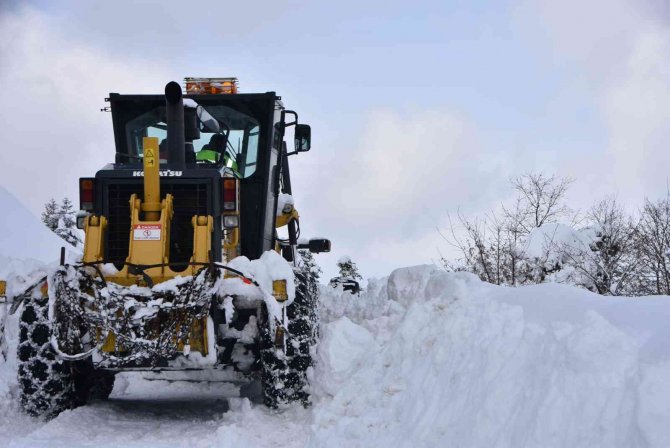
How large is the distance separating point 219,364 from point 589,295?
129 inches

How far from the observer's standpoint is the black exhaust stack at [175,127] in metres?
7.48

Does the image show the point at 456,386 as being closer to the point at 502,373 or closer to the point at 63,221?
the point at 502,373

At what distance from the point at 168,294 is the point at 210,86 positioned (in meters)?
3.26

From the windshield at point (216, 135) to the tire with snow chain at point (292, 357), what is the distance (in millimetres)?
1734

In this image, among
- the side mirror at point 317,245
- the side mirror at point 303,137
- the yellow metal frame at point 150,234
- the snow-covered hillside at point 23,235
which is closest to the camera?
the yellow metal frame at point 150,234

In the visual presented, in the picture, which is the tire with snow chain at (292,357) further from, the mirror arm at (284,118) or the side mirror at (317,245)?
the side mirror at (317,245)

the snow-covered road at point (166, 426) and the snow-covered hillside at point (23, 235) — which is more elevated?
the snow-covered hillside at point (23, 235)

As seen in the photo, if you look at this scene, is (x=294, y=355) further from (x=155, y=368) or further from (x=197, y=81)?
(x=197, y=81)

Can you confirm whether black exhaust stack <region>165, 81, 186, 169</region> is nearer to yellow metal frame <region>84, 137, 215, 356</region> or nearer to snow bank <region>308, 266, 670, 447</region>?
yellow metal frame <region>84, 137, 215, 356</region>

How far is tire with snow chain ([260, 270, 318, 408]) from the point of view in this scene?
7043mm

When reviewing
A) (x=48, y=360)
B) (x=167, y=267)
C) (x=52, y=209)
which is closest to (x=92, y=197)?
(x=167, y=267)

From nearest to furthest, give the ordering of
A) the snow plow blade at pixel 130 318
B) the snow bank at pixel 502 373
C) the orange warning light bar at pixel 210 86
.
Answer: the snow bank at pixel 502 373 → the snow plow blade at pixel 130 318 → the orange warning light bar at pixel 210 86

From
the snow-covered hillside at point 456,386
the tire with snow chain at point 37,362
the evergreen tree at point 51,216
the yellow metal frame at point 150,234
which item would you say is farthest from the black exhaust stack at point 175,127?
the evergreen tree at point 51,216

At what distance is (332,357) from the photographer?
7.21 meters
